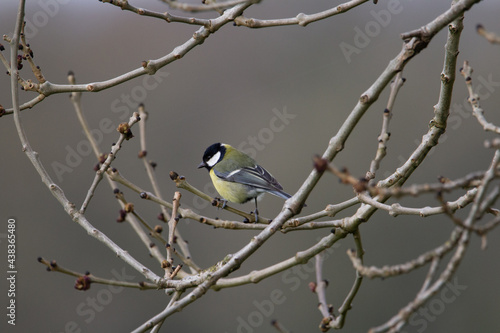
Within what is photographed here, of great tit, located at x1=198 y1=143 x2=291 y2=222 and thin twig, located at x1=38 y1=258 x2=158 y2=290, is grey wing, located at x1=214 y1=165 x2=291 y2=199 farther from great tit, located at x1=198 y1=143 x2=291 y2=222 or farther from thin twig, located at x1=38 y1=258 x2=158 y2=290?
thin twig, located at x1=38 y1=258 x2=158 y2=290

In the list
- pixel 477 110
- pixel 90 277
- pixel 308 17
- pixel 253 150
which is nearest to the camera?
pixel 90 277

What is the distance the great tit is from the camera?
488cm

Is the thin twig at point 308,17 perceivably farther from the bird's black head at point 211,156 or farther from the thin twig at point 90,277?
the bird's black head at point 211,156

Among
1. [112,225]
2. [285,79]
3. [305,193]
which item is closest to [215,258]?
[112,225]

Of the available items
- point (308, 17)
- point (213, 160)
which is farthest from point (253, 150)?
point (308, 17)

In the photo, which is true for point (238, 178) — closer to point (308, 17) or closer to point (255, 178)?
point (255, 178)

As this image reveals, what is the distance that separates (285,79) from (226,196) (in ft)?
38.8

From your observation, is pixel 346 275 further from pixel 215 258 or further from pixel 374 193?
pixel 374 193

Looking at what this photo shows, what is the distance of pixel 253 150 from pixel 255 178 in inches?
414

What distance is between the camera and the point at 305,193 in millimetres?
2359

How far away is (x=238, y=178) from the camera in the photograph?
505cm

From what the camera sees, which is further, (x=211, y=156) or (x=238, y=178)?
(x=211, y=156)

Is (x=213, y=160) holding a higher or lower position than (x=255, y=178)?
higher

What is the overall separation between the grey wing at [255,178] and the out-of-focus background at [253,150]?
6715 mm
